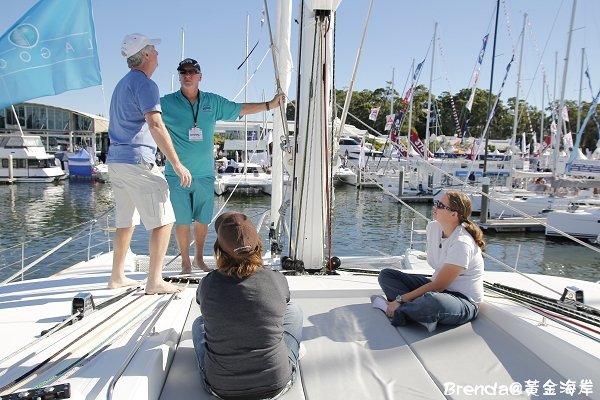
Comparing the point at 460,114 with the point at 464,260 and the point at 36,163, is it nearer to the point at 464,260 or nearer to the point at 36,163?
the point at 36,163

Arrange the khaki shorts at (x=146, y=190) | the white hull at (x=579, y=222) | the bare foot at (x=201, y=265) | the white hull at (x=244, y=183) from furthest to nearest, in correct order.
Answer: the white hull at (x=244, y=183), the white hull at (x=579, y=222), the bare foot at (x=201, y=265), the khaki shorts at (x=146, y=190)

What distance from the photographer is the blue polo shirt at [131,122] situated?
Answer: 3121 millimetres

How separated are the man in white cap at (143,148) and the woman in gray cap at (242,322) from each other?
1.09 m

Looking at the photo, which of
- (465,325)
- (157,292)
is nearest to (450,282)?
(465,325)

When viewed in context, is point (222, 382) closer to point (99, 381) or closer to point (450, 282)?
point (99, 381)

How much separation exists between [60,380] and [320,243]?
2.54m

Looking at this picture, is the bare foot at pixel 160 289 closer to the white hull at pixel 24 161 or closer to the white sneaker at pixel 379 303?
the white sneaker at pixel 379 303

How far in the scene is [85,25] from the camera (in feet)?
11.9

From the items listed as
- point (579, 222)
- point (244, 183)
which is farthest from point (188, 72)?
point (244, 183)

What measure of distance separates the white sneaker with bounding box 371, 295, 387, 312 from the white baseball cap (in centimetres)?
221

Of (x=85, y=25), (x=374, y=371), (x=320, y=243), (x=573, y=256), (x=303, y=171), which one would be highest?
(x=85, y=25)

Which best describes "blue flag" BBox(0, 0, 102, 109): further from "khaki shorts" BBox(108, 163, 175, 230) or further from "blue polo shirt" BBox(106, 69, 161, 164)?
"khaki shorts" BBox(108, 163, 175, 230)

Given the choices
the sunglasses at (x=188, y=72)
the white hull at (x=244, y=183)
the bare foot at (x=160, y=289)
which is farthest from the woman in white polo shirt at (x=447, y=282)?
the white hull at (x=244, y=183)

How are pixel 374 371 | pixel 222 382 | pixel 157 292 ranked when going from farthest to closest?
pixel 157 292 < pixel 374 371 < pixel 222 382
